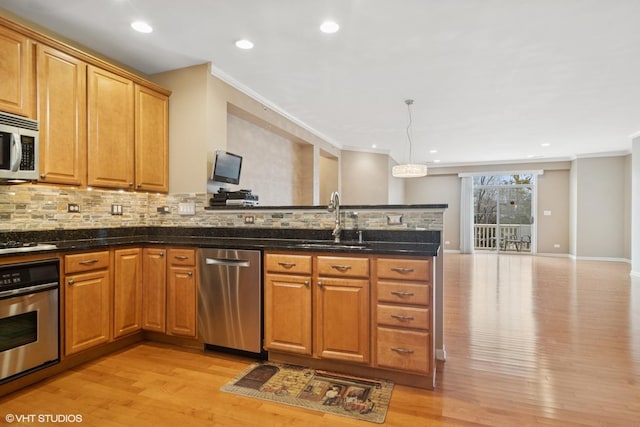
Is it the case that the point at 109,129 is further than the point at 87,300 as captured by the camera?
Yes

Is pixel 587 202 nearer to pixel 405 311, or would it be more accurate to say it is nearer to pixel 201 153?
pixel 405 311

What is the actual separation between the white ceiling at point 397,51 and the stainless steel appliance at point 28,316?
202 centimetres

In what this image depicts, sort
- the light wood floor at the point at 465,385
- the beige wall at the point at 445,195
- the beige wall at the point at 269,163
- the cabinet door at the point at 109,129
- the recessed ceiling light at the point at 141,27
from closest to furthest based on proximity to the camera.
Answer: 1. the light wood floor at the point at 465,385
2. the recessed ceiling light at the point at 141,27
3. the cabinet door at the point at 109,129
4. the beige wall at the point at 269,163
5. the beige wall at the point at 445,195

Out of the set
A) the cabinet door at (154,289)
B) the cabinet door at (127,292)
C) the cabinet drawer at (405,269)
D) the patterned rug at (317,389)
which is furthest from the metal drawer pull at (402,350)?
the cabinet door at (127,292)

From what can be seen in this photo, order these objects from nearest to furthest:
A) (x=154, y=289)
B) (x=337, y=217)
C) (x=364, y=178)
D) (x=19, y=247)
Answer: (x=19, y=247) < (x=337, y=217) < (x=154, y=289) < (x=364, y=178)

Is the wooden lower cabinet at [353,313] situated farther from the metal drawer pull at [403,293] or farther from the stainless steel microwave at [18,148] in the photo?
the stainless steel microwave at [18,148]

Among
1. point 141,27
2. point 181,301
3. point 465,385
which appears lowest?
point 465,385

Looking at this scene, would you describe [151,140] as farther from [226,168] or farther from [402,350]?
[402,350]

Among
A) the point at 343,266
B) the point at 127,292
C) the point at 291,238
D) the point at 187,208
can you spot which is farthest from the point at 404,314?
the point at 187,208

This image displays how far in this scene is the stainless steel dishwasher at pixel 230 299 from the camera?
281 cm

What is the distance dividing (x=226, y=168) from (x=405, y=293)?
2410 mm

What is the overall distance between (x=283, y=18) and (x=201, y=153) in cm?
157

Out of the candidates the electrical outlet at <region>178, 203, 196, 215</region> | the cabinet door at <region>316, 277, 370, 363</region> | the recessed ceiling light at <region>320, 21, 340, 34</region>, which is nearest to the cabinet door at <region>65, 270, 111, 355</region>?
the electrical outlet at <region>178, 203, 196, 215</region>

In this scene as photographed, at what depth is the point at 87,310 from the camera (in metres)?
2.74
